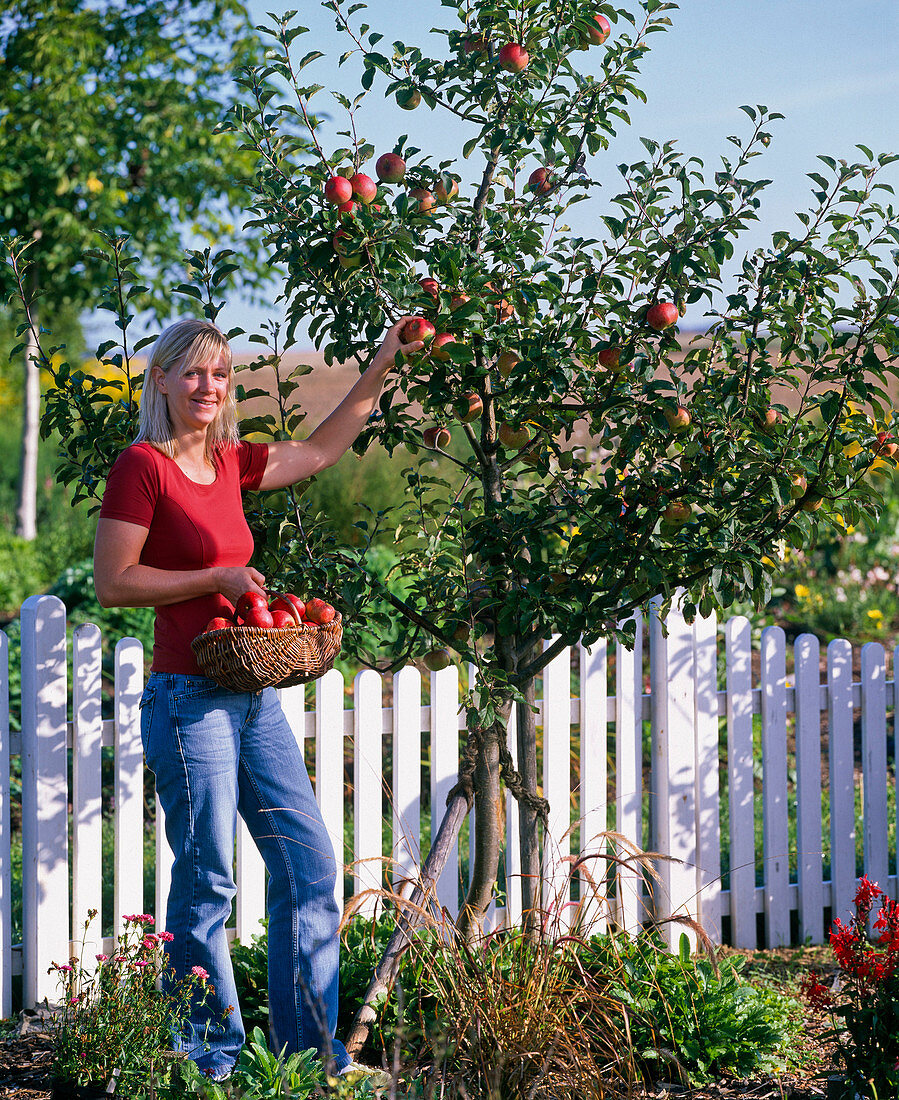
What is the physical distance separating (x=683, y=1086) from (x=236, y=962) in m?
1.21

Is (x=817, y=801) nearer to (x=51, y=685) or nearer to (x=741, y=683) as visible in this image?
(x=741, y=683)

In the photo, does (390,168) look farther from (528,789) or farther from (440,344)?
(528,789)

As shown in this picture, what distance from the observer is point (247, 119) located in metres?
2.46

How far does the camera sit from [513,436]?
258cm

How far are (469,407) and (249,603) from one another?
738mm

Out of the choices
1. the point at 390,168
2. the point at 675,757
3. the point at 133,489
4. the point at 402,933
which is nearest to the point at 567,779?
the point at 675,757

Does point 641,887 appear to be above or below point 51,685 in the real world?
below

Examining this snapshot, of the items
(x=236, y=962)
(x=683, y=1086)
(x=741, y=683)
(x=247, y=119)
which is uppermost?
(x=247, y=119)

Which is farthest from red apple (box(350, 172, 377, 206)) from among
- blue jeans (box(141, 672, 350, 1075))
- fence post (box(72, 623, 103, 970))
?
fence post (box(72, 623, 103, 970))

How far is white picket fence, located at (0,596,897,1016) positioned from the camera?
294cm

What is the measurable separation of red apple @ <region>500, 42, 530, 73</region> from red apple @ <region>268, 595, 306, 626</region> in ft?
4.32

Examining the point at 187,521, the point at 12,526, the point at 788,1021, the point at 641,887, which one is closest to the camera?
the point at 187,521

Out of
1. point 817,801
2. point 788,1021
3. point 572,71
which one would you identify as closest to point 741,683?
point 817,801

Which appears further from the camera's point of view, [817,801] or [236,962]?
[817,801]
